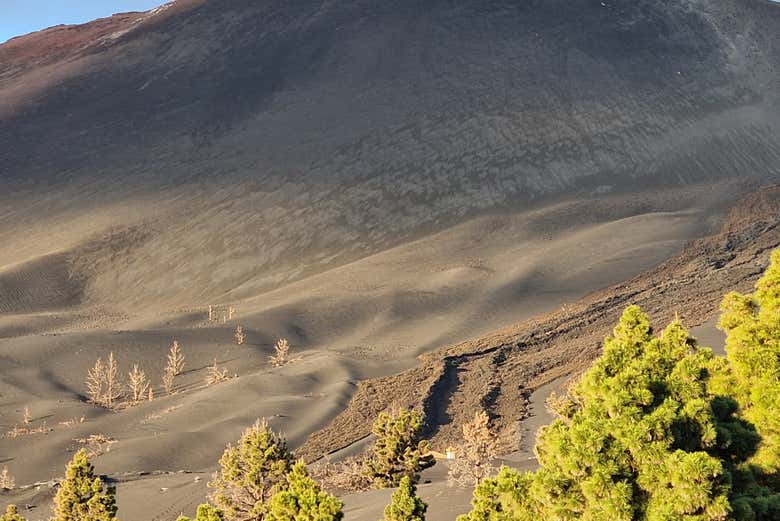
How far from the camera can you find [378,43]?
4500 inches

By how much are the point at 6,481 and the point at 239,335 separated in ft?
82.3

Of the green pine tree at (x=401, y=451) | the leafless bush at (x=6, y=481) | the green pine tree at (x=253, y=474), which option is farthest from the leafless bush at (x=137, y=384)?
the green pine tree at (x=253, y=474)

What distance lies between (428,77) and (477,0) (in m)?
20.2

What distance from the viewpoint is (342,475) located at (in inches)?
1212

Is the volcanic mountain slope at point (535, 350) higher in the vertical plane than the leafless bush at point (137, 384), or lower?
lower

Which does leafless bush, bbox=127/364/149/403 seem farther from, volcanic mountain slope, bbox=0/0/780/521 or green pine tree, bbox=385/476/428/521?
green pine tree, bbox=385/476/428/521

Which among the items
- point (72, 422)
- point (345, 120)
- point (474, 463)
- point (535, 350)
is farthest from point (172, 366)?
point (345, 120)

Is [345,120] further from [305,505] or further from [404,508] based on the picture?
[305,505]

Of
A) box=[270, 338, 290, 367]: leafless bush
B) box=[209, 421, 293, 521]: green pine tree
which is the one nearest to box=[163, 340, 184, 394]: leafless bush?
box=[270, 338, 290, 367]: leafless bush

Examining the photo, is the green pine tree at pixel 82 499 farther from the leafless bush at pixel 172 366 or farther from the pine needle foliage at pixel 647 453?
the leafless bush at pixel 172 366

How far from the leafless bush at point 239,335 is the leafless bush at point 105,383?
7.22 metres

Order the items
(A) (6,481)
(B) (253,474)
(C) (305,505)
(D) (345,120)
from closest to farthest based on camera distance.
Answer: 1. (C) (305,505)
2. (B) (253,474)
3. (A) (6,481)
4. (D) (345,120)

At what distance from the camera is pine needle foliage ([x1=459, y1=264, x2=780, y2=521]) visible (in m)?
8.30

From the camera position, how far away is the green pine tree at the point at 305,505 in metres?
12.6
